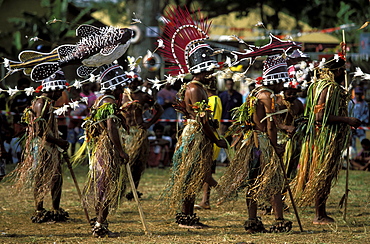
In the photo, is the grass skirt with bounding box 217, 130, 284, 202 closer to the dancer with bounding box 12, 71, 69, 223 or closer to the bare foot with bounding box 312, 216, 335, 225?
the bare foot with bounding box 312, 216, 335, 225

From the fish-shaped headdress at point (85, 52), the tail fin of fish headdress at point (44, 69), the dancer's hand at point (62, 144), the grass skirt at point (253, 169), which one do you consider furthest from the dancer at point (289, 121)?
the tail fin of fish headdress at point (44, 69)

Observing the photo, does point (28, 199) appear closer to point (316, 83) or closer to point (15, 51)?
point (316, 83)

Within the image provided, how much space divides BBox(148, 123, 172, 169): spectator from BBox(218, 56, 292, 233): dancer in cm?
623

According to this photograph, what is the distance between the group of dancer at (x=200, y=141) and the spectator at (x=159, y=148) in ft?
16.9

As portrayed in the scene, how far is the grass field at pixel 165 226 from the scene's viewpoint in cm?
593

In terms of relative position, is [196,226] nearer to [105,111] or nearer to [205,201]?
[205,201]

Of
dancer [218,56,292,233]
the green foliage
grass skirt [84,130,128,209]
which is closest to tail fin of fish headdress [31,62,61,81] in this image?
the green foliage

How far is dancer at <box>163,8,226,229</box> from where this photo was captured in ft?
20.9

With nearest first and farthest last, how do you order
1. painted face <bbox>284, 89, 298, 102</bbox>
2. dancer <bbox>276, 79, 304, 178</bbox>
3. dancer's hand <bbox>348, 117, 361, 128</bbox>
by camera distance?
dancer's hand <bbox>348, 117, 361, 128</bbox> < dancer <bbox>276, 79, 304, 178</bbox> < painted face <bbox>284, 89, 298, 102</bbox>

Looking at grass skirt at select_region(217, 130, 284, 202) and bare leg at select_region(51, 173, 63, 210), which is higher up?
grass skirt at select_region(217, 130, 284, 202)

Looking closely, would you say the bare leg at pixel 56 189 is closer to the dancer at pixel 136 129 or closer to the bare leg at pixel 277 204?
the dancer at pixel 136 129

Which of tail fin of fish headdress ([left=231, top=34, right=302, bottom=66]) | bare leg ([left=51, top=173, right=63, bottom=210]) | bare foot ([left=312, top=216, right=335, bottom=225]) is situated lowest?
bare foot ([left=312, top=216, right=335, bottom=225])

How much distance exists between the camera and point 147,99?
838 cm

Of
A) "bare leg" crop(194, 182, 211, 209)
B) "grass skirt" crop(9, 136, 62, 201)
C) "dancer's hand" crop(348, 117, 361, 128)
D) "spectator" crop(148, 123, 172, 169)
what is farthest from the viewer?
"spectator" crop(148, 123, 172, 169)
